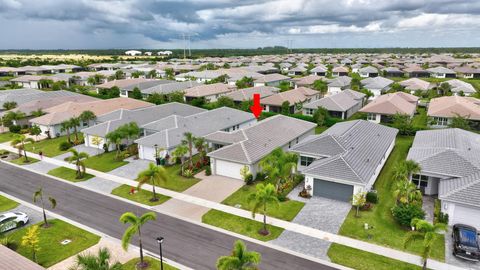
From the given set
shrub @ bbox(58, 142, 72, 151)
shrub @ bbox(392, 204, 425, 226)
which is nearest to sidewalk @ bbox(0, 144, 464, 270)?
shrub @ bbox(392, 204, 425, 226)

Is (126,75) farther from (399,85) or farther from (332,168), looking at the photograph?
(332,168)

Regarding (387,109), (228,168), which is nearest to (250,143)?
(228,168)

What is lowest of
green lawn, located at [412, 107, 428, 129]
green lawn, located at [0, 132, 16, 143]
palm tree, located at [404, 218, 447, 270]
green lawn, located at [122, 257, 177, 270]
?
green lawn, located at [122, 257, 177, 270]

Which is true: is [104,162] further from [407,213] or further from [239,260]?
[407,213]

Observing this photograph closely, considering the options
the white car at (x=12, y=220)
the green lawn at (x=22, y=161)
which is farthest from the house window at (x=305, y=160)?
the green lawn at (x=22, y=161)

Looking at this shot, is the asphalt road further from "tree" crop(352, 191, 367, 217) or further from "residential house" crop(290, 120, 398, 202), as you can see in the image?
"residential house" crop(290, 120, 398, 202)

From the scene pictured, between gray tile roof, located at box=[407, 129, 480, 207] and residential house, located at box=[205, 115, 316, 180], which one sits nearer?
gray tile roof, located at box=[407, 129, 480, 207]

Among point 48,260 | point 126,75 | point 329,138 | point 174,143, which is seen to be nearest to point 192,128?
point 174,143
